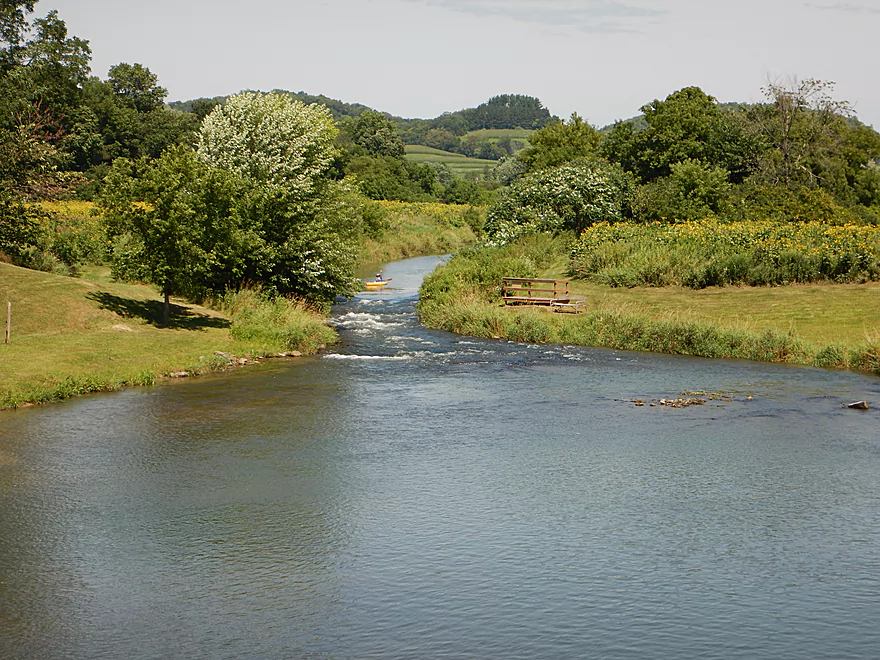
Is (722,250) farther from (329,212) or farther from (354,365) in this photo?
(354,365)

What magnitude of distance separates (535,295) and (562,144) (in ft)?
116

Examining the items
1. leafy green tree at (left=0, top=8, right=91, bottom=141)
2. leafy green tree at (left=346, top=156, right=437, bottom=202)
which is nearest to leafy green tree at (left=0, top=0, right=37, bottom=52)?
leafy green tree at (left=0, top=8, right=91, bottom=141)

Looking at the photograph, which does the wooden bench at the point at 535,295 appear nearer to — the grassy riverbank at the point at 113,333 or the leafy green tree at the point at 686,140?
the grassy riverbank at the point at 113,333

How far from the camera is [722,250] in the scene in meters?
45.2

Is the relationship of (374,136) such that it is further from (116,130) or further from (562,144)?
(562,144)

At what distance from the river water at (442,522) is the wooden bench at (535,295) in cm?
1282

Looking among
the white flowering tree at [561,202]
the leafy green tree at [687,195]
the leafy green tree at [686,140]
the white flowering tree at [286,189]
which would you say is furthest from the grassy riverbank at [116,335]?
the leafy green tree at [686,140]

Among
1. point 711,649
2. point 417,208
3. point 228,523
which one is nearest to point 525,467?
point 228,523

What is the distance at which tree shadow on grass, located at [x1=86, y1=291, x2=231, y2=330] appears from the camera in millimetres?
34375

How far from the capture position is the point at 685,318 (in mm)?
36375

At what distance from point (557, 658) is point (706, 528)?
18.8 feet

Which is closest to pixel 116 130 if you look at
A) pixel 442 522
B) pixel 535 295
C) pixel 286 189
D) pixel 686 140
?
pixel 686 140

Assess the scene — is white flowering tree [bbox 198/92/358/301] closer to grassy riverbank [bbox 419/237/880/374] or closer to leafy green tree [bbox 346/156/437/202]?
grassy riverbank [bbox 419/237/880/374]

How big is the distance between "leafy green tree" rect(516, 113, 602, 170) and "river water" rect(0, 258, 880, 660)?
154 ft
